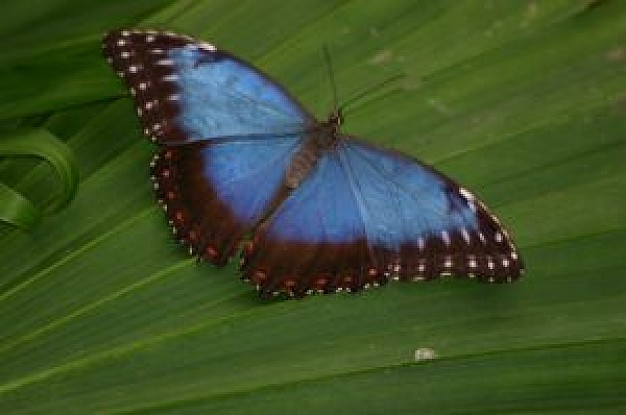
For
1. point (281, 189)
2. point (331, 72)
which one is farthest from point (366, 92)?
point (281, 189)

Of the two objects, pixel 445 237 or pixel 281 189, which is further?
pixel 281 189

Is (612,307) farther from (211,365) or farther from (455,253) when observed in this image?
(211,365)

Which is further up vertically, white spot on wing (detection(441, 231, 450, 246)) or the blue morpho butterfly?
the blue morpho butterfly

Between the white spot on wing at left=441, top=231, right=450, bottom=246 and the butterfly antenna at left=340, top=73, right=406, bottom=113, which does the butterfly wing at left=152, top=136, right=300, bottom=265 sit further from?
the white spot on wing at left=441, top=231, right=450, bottom=246

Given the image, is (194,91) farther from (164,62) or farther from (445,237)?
(445,237)

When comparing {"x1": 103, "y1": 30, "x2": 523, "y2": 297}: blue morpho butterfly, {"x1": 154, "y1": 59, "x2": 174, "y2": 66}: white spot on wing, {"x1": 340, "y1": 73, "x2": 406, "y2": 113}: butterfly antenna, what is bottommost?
{"x1": 103, "y1": 30, "x2": 523, "y2": 297}: blue morpho butterfly

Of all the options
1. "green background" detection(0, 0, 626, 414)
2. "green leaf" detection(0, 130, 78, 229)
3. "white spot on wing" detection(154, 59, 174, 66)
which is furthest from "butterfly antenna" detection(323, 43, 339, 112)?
"green leaf" detection(0, 130, 78, 229)

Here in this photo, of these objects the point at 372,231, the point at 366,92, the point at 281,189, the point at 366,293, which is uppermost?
the point at 366,92

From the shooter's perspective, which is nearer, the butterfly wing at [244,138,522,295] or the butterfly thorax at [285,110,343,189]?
the butterfly wing at [244,138,522,295]

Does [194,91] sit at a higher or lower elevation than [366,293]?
higher
